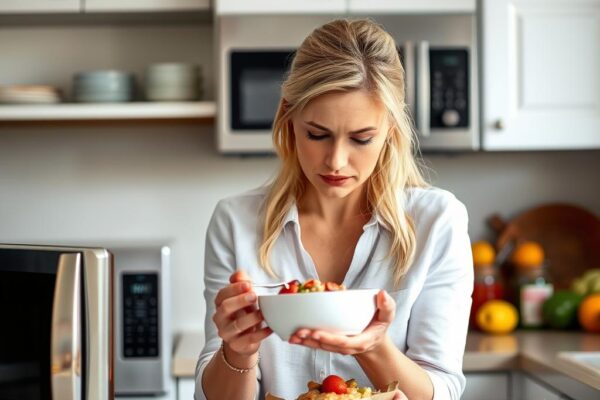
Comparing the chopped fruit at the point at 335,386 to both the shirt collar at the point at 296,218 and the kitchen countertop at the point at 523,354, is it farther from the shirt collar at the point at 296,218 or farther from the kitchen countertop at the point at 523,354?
the kitchen countertop at the point at 523,354

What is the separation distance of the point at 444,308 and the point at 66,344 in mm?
695

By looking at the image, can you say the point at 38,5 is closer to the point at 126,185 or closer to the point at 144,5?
the point at 144,5

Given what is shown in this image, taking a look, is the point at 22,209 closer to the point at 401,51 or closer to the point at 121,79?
the point at 121,79

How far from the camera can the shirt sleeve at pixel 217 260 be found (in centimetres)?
158

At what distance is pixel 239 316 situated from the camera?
1237 mm

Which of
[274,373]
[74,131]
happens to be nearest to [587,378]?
[274,373]

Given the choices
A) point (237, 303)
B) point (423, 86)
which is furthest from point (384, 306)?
point (423, 86)

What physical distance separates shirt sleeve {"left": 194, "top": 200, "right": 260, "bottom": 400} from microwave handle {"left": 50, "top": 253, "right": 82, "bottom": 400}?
54 centimetres

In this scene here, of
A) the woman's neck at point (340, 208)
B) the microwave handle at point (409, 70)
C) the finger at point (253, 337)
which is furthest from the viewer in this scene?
the microwave handle at point (409, 70)

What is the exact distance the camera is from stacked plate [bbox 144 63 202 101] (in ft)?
8.77

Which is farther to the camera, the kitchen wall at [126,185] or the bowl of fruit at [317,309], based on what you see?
the kitchen wall at [126,185]

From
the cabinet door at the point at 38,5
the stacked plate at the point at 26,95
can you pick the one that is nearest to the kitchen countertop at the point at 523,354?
the stacked plate at the point at 26,95

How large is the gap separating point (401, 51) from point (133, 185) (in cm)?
93

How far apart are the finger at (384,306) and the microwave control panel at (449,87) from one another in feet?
4.82
